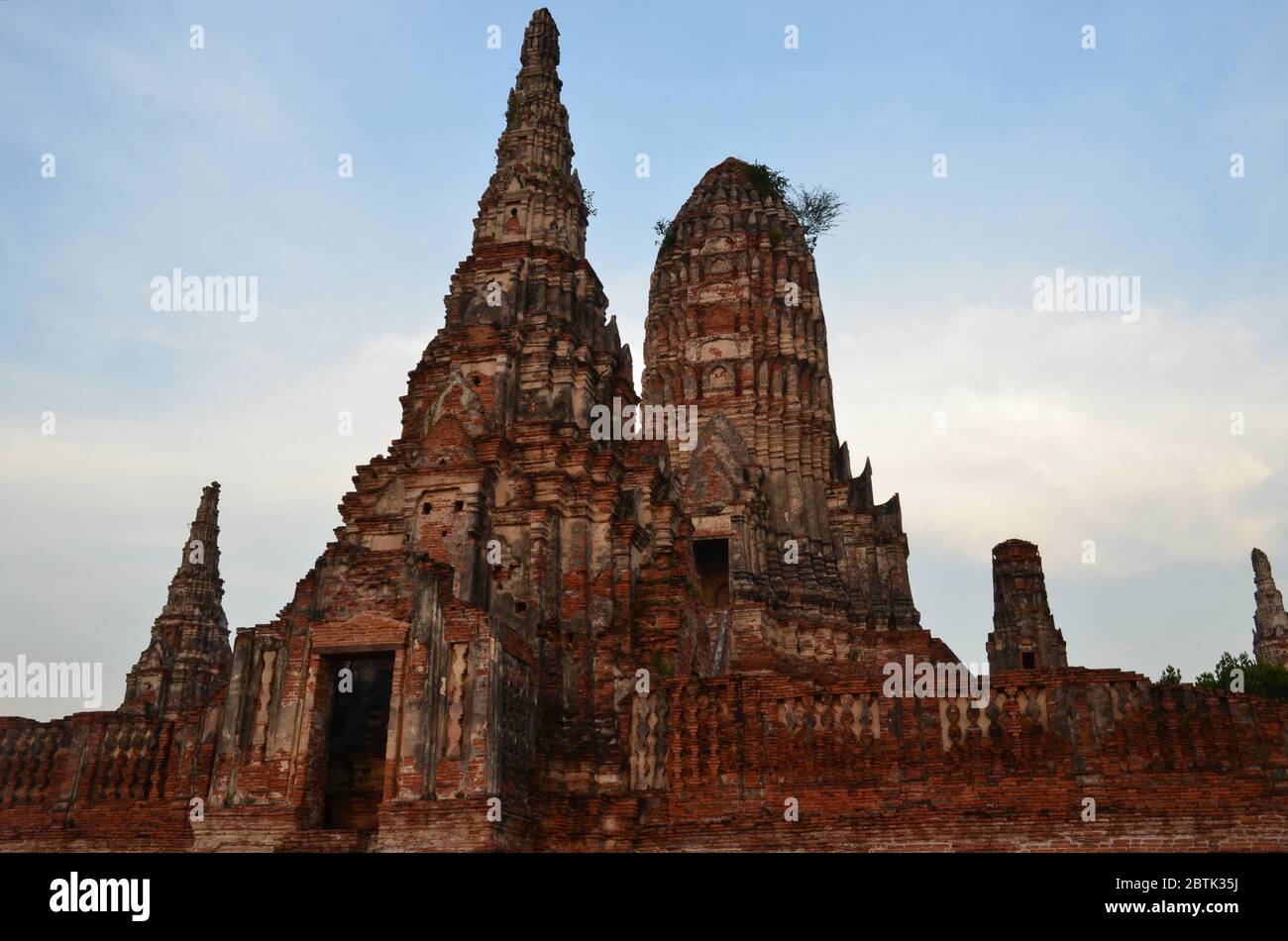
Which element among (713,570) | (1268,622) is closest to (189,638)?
(713,570)

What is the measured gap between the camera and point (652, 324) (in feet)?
133

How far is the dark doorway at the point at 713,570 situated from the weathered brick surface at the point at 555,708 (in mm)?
12385

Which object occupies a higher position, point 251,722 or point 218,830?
point 251,722

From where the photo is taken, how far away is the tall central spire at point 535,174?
→ 2136 cm

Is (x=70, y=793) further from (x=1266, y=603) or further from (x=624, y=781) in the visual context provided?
(x=1266, y=603)

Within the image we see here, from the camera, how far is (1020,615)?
71.6 ft

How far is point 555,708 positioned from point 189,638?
19.8 meters

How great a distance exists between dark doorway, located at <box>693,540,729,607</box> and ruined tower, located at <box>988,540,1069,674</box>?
1206 centimetres

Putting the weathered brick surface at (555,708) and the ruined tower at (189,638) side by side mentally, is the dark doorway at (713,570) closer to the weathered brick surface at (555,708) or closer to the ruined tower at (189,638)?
the weathered brick surface at (555,708)

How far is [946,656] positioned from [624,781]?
16391 mm

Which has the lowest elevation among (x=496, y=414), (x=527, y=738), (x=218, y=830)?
(x=218, y=830)

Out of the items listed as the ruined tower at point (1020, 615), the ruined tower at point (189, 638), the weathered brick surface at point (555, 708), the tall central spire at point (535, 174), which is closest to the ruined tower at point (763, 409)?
the ruined tower at point (1020, 615)

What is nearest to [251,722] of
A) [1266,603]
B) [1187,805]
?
[1187,805]

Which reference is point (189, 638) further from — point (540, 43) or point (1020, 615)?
point (1020, 615)
